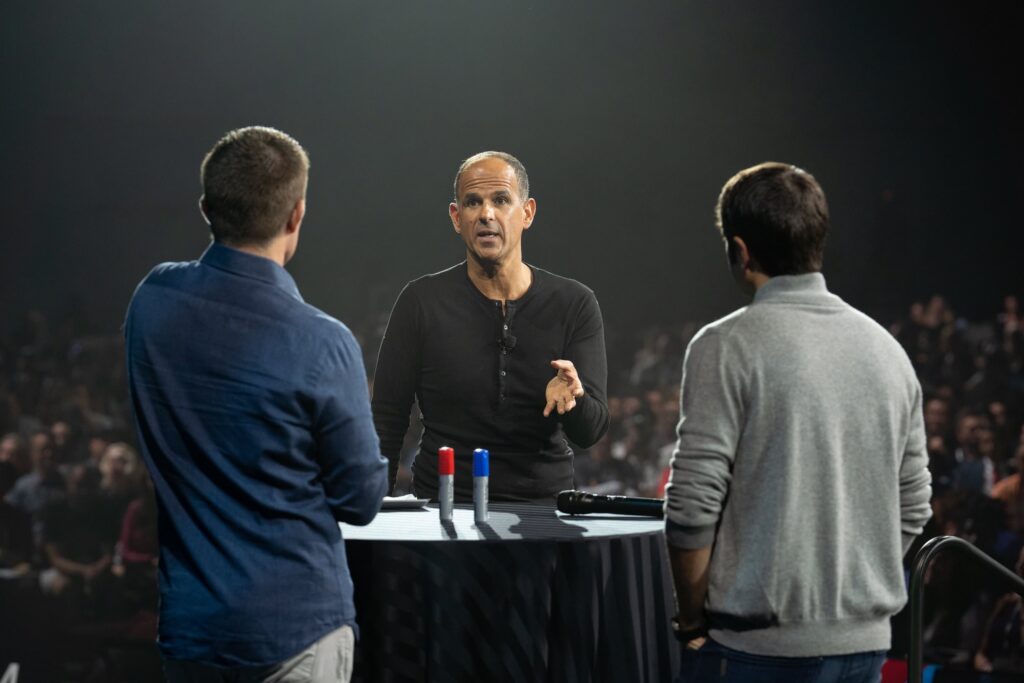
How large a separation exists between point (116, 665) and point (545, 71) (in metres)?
5.30

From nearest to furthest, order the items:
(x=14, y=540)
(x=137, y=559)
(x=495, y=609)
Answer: (x=495, y=609)
(x=137, y=559)
(x=14, y=540)

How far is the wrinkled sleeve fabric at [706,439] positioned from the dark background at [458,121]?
660 centimetres

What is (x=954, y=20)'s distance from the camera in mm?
7875

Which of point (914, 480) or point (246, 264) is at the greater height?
point (246, 264)

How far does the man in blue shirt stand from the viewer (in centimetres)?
164

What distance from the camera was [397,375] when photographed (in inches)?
123

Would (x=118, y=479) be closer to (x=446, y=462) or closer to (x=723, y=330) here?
→ (x=446, y=462)

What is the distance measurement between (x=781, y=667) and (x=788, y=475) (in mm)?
293

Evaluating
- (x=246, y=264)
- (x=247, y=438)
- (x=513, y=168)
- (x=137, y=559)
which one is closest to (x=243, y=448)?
(x=247, y=438)

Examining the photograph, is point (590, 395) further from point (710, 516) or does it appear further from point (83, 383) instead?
point (83, 383)

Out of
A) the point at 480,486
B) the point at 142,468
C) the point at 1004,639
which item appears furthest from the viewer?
the point at 142,468

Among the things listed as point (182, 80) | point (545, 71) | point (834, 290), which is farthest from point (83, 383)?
point (834, 290)

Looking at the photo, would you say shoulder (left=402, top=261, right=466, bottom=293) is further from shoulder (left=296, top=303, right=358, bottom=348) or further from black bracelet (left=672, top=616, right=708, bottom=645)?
black bracelet (left=672, top=616, right=708, bottom=645)

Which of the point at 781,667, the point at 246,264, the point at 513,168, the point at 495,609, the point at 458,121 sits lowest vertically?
the point at 495,609
